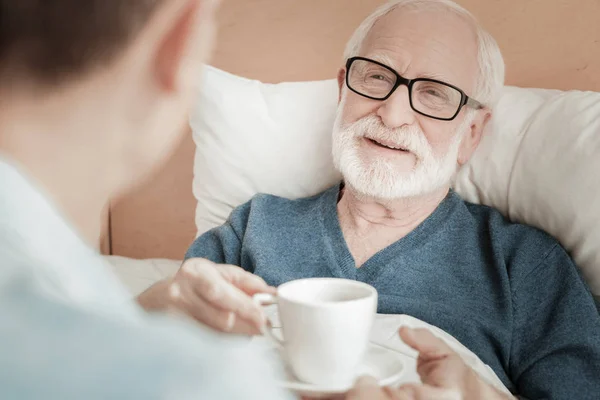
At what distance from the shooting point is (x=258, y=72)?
1934 millimetres

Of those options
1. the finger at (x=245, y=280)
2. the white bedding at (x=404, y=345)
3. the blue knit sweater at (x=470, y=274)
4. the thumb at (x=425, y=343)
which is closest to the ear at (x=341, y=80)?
the blue knit sweater at (x=470, y=274)


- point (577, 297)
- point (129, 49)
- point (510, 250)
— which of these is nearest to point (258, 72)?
point (510, 250)

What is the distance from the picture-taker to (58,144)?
401 mm

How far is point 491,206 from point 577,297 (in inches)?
13.2

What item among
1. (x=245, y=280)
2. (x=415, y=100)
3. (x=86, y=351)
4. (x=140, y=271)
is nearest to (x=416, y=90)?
(x=415, y=100)

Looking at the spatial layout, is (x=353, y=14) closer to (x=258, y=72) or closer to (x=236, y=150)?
(x=258, y=72)

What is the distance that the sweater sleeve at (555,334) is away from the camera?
1128 mm

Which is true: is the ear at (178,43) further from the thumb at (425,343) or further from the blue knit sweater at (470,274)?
the blue knit sweater at (470,274)

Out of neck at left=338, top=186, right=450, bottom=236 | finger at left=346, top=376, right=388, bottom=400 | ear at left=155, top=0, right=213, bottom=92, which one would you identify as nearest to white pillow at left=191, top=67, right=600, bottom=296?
neck at left=338, top=186, right=450, bottom=236

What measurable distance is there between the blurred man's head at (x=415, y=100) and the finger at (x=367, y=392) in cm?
85

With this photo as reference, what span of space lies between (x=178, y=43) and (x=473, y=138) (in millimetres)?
1165

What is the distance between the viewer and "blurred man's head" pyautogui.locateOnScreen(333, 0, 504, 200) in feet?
4.63

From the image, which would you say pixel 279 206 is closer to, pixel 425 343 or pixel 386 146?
pixel 386 146

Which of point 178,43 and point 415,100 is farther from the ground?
point 178,43
